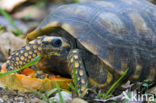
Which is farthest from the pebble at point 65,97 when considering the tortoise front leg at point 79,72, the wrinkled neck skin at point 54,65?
the wrinkled neck skin at point 54,65

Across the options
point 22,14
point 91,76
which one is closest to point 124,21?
point 91,76

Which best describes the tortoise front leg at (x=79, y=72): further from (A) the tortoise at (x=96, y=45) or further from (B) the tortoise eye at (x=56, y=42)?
(B) the tortoise eye at (x=56, y=42)

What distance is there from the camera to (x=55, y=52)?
123 inches

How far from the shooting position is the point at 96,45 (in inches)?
120

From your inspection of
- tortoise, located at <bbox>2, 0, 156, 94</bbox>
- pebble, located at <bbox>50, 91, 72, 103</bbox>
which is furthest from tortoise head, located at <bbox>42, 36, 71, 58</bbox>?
pebble, located at <bbox>50, 91, 72, 103</bbox>

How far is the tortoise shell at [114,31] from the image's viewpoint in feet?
10.1

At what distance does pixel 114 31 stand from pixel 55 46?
72 cm

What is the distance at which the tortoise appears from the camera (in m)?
3.06

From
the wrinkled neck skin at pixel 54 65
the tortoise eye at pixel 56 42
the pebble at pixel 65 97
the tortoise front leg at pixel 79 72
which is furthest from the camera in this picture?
the wrinkled neck skin at pixel 54 65

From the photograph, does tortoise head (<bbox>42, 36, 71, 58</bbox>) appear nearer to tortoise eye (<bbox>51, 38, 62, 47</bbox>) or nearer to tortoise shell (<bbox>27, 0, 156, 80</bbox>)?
tortoise eye (<bbox>51, 38, 62, 47</bbox>)

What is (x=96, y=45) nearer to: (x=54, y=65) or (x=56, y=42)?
(x=56, y=42)

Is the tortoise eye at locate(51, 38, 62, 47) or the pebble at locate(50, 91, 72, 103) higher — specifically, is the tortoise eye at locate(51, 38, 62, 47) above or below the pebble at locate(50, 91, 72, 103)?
above

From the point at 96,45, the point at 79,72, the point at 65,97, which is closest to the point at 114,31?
the point at 96,45

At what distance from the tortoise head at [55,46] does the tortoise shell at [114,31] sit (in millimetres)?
153
